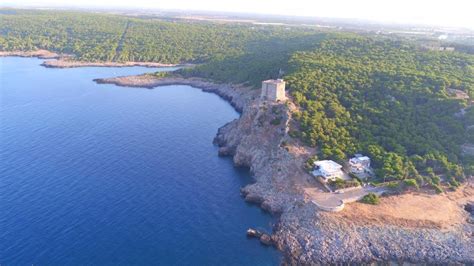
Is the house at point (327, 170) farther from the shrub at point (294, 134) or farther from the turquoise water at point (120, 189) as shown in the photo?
the turquoise water at point (120, 189)

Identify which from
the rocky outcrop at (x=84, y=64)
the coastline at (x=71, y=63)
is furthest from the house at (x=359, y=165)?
the rocky outcrop at (x=84, y=64)

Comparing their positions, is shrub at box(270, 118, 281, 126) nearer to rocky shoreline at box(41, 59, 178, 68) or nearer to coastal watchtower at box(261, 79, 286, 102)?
coastal watchtower at box(261, 79, 286, 102)

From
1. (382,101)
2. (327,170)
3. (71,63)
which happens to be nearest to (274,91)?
(382,101)

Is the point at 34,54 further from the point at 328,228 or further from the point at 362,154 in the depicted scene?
the point at 328,228

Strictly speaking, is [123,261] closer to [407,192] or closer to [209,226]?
[209,226]

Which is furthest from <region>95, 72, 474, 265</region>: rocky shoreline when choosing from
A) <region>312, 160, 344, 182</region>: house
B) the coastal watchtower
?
the coastal watchtower

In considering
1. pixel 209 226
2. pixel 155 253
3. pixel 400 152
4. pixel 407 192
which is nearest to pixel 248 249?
pixel 209 226
